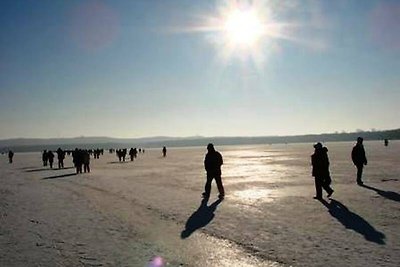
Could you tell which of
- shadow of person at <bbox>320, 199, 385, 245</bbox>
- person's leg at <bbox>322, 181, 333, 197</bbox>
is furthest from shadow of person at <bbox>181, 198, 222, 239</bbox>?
person's leg at <bbox>322, 181, 333, 197</bbox>

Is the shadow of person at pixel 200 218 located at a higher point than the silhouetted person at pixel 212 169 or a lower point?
lower

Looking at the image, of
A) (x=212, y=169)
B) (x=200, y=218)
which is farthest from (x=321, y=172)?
(x=200, y=218)

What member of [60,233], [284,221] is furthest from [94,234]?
[284,221]

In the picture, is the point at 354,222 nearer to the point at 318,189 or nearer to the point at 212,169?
the point at 318,189

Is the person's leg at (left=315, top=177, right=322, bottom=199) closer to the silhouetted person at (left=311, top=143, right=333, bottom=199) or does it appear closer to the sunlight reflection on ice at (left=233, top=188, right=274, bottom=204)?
the silhouetted person at (left=311, top=143, right=333, bottom=199)

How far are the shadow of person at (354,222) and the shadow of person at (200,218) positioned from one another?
10.1ft

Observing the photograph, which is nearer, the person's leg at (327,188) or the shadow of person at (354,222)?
the shadow of person at (354,222)

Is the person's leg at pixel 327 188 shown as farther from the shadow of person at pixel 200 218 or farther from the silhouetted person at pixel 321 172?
the shadow of person at pixel 200 218

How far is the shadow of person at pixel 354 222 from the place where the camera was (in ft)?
29.0

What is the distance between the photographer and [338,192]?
15953 mm

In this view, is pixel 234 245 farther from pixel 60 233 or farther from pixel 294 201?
pixel 294 201

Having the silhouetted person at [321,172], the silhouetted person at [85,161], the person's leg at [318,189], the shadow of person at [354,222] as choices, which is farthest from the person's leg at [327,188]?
the silhouetted person at [85,161]

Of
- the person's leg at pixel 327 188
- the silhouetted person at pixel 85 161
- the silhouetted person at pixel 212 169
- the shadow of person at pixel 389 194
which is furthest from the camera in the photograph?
the silhouetted person at pixel 85 161

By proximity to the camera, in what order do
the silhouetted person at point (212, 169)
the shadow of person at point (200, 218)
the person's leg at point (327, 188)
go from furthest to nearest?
the silhouetted person at point (212, 169), the person's leg at point (327, 188), the shadow of person at point (200, 218)
